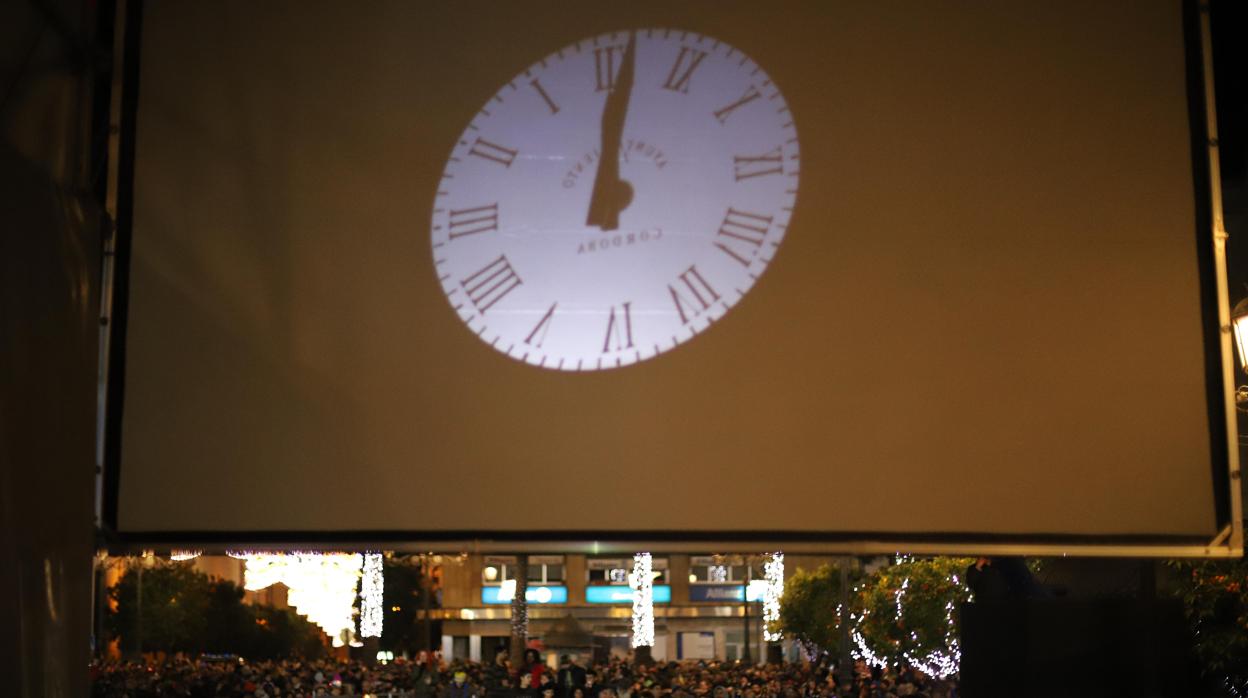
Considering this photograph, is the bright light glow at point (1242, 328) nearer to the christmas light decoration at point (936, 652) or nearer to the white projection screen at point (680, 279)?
the white projection screen at point (680, 279)

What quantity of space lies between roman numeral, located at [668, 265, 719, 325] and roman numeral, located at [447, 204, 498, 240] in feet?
2.06

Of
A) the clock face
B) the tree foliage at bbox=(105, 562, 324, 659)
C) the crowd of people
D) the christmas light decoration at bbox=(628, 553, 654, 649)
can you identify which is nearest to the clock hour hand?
the clock face

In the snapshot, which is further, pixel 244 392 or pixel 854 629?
pixel 854 629

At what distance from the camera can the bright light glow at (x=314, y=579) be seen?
13094 millimetres

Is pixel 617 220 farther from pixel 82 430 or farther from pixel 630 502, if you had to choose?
pixel 82 430

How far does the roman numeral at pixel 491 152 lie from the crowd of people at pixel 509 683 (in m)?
6.17

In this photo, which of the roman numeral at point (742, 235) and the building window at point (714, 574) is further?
the building window at point (714, 574)

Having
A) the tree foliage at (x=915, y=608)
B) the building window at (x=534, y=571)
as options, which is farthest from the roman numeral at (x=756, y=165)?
the building window at (x=534, y=571)

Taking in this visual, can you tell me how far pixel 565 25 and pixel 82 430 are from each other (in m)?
2.04

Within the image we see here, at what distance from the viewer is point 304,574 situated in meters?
13.5

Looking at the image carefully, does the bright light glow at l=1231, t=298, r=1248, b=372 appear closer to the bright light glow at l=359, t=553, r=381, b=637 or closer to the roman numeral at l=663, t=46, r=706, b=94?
the roman numeral at l=663, t=46, r=706, b=94

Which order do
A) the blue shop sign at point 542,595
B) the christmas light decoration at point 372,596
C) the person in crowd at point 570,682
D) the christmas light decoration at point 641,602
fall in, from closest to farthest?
1. the person in crowd at point 570,682
2. the christmas light decoration at point 372,596
3. the christmas light decoration at point 641,602
4. the blue shop sign at point 542,595

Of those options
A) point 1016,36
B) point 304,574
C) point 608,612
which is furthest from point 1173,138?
point 608,612

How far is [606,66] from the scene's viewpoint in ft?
14.5
